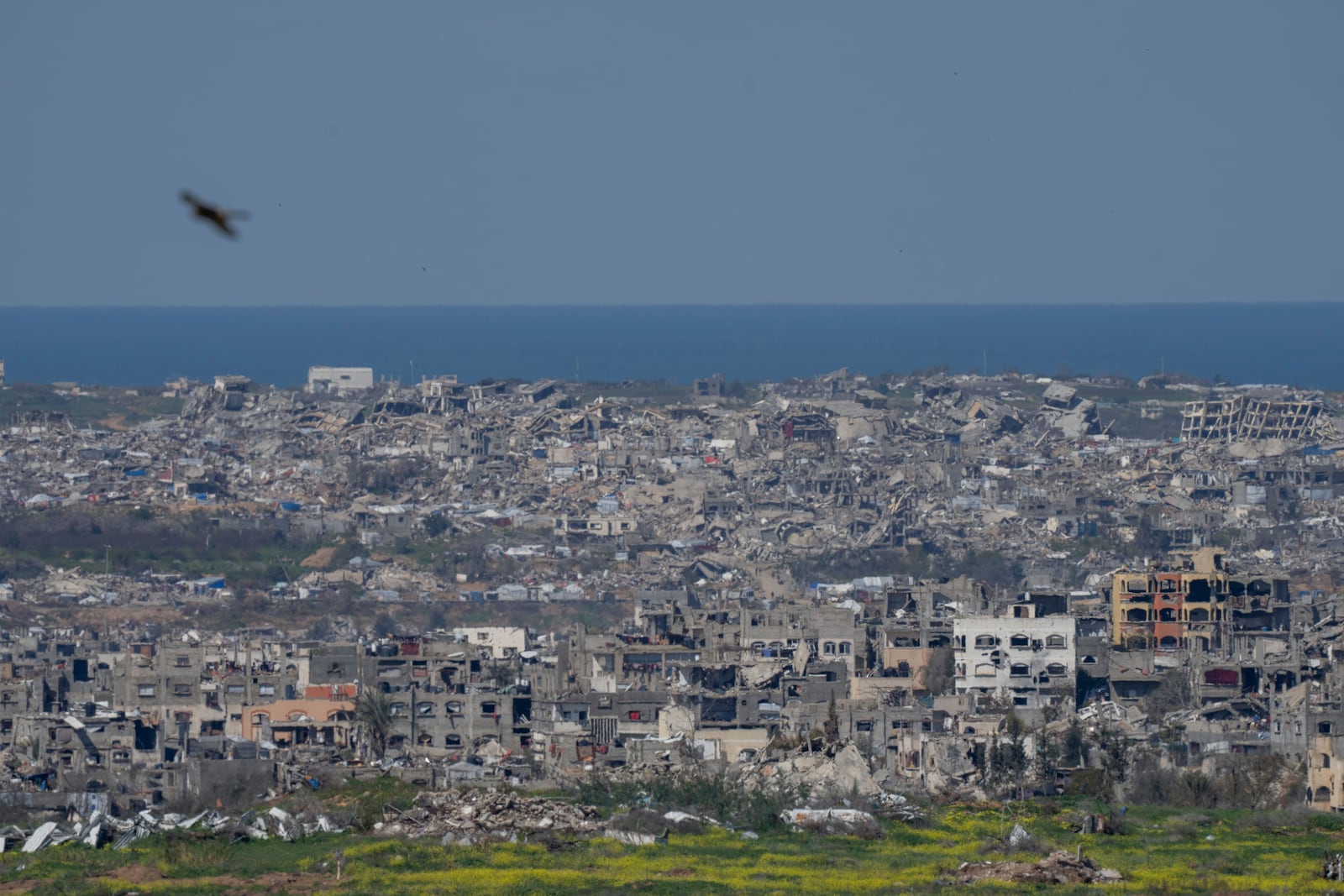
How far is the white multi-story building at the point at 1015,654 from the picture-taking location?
4375 centimetres

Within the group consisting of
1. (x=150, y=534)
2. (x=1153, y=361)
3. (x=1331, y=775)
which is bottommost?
(x=1331, y=775)

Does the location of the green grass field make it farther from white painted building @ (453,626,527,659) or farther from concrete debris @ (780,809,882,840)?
white painted building @ (453,626,527,659)

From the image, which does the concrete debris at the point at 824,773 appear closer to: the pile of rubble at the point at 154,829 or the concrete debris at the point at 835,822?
the concrete debris at the point at 835,822

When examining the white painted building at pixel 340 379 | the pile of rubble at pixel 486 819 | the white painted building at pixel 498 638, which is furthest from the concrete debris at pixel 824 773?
the white painted building at pixel 340 379

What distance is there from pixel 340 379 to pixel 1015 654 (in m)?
73.2

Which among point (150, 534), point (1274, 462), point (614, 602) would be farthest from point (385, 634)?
point (1274, 462)

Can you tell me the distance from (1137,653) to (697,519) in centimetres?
2852

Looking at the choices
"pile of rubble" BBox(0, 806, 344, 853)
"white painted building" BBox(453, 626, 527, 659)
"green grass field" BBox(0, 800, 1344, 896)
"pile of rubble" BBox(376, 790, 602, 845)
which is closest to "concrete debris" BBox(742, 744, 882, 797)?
"green grass field" BBox(0, 800, 1344, 896)

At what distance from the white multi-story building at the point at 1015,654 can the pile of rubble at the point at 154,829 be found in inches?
636

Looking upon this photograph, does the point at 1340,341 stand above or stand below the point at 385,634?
above

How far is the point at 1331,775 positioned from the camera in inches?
1332

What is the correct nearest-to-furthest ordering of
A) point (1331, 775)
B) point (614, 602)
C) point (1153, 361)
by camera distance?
point (1331, 775)
point (614, 602)
point (1153, 361)

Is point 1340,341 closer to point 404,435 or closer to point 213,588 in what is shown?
point 404,435

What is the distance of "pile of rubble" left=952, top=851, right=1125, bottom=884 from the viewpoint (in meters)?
26.0
